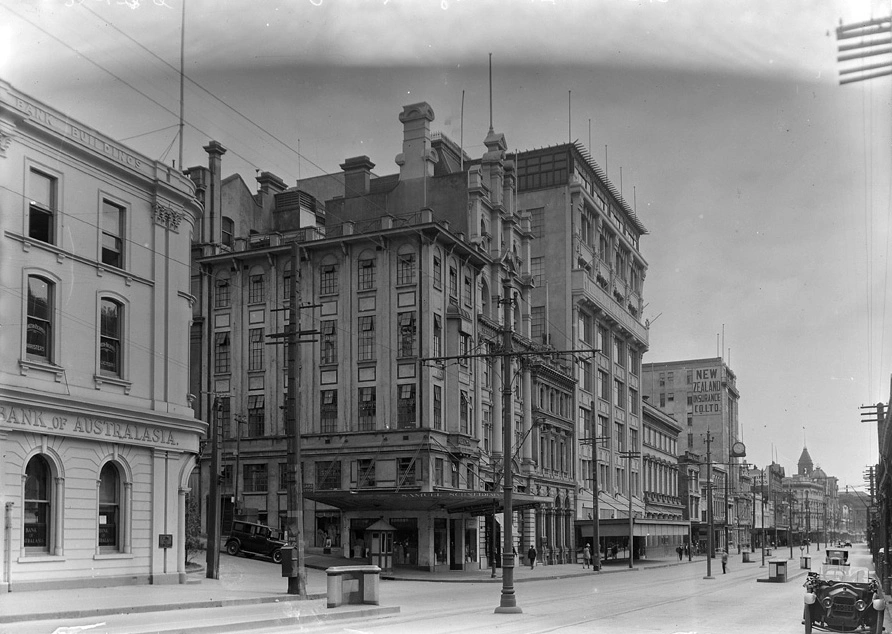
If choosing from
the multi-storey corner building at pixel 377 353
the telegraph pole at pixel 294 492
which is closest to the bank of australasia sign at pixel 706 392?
the multi-storey corner building at pixel 377 353

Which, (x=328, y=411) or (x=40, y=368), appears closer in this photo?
(x=40, y=368)

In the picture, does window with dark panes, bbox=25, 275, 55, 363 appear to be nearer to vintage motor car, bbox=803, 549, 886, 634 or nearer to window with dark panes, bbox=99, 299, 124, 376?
window with dark panes, bbox=99, 299, 124, 376

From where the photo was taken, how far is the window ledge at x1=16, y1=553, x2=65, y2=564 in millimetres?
27016

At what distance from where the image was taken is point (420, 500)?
5069cm

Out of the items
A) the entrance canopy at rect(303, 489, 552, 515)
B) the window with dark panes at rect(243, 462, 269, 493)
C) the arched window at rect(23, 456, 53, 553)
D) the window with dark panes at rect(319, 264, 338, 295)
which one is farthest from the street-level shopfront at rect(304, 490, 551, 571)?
the arched window at rect(23, 456, 53, 553)

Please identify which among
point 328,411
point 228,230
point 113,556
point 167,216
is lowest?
point 113,556

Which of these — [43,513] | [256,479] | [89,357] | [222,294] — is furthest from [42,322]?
[222,294]

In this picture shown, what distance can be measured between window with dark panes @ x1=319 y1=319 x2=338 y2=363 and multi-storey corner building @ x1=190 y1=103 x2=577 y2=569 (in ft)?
0.39

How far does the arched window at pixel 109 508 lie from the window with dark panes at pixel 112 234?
6.25m

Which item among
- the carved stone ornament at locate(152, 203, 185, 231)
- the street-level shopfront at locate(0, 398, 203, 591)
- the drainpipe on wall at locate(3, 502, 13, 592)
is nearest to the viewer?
the drainpipe on wall at locate(3, 502, 13, 592)

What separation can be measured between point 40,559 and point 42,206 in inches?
380

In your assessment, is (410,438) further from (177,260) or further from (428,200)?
(177,260)

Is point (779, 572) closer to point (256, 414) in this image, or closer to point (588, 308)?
point (256, 414)

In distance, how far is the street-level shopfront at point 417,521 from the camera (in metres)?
52.0
